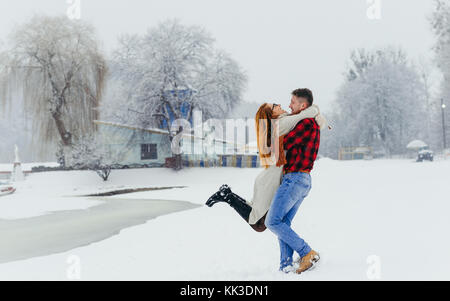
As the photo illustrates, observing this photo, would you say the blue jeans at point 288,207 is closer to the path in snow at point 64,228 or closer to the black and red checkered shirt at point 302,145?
the black and red checkered shirt at point 302,145

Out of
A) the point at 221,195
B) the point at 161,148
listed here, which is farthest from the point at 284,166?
the point at 161,148

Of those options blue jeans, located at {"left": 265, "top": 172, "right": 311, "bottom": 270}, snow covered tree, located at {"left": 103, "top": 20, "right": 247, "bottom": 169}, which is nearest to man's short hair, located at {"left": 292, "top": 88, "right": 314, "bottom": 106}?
blue jeans, located at {"left": 265, "top": 172, "right": 311, "bottom": 270}

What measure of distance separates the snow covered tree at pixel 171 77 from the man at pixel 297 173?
18.3m

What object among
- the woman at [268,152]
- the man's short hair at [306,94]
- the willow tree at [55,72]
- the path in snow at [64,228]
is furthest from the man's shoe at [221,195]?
the willow tree at [55,72]

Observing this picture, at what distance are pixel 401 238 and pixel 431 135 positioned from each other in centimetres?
2938

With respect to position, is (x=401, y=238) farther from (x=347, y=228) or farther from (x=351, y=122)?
(x=351, y=122)

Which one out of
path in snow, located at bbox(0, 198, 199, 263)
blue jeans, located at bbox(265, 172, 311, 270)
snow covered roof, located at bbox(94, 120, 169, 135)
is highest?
snow covered roof, located at bbox(94, 120, 169, 135)

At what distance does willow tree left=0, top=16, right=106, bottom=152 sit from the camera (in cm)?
2219

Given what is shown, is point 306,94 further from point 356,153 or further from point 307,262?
point 356,153

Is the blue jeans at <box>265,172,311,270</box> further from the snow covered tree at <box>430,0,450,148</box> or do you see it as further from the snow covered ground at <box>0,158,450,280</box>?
the snow covered tree at <box>430,0,450,148</box>

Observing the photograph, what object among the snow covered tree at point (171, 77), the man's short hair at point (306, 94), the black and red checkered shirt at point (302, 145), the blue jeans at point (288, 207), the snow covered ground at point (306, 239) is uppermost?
the snow covered tree at point (171, 77)

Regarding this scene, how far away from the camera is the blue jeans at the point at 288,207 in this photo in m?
3.06

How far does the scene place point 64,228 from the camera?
7.93 meters

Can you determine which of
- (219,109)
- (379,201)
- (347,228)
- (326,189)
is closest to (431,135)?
(219,109)
